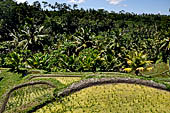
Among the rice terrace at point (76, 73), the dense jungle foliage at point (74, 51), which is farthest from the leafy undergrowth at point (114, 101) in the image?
the dense jungle foliage at point (74, 51)

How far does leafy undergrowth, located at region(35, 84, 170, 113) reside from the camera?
475 inches

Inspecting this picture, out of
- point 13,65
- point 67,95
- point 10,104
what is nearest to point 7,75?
point 13,65

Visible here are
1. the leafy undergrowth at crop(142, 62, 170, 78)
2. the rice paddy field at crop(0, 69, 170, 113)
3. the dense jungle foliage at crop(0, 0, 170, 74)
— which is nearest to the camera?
the rice paddy field at crop(0, 69, 170, 113)

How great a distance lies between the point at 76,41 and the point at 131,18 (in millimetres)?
53040

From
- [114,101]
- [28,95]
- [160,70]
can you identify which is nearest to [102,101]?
[114,101]

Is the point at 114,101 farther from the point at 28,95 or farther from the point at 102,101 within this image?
the point at 28,95

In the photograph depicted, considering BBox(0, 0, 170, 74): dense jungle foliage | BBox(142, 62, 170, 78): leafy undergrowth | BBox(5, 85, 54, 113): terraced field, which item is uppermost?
BBox(0, 0, 170, 74): dense jungle foliage

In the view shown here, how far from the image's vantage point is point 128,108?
40.1ft

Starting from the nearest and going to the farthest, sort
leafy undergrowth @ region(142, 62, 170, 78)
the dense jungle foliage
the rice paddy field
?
the rice paddy field, the dense jungle foliage, leafy undergrowth @ region(142, 62, 170, 78)

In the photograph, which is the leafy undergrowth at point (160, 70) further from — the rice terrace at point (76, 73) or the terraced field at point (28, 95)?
the terraced field at point (28, 95)

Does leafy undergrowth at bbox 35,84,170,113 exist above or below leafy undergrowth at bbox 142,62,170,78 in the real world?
above

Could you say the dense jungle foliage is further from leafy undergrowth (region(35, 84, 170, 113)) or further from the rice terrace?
leafy undergrowth (region(35, 84, 170, 113))

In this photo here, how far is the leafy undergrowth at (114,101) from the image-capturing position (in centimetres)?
1206

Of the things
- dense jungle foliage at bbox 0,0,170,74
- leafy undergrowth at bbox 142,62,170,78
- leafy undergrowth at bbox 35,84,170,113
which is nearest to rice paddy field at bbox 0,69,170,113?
leafy undergrowth at bbox 35,84,170,113
